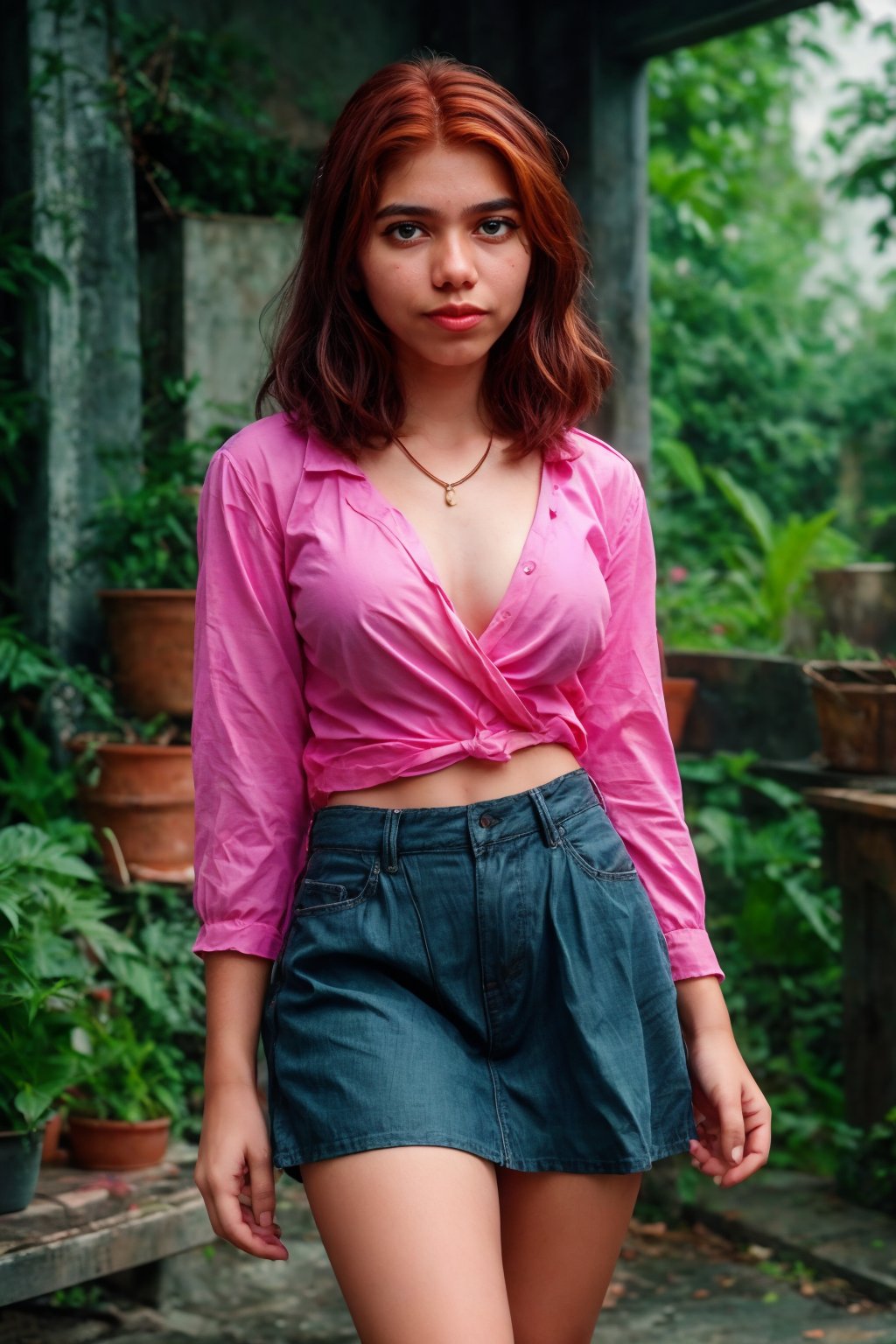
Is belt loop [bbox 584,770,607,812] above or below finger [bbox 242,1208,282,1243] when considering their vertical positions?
above

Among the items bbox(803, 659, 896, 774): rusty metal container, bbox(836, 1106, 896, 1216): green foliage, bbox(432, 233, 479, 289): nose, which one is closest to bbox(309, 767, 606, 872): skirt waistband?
bbox(432, 233, 479, 289): nose

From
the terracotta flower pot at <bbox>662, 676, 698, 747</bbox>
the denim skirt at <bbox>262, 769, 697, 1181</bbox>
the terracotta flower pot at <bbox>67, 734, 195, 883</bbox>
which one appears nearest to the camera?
the denim skirt at <bbox>262, 769, 697, 1181</bbox>

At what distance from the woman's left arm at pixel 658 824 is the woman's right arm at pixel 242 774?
44 cm

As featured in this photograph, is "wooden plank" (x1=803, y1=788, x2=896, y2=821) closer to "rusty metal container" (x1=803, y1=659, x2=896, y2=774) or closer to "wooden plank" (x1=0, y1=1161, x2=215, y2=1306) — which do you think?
"rusty metal container" (x1=803, y1=659, x2=896, y2=774)

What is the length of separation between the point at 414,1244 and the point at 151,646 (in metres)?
2.60

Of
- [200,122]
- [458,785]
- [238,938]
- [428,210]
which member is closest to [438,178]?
[428,210]

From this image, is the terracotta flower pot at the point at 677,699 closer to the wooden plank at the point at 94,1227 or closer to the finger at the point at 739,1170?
the wooden plank at the point at 94,1227

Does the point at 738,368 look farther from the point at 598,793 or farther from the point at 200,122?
the point at 598,793

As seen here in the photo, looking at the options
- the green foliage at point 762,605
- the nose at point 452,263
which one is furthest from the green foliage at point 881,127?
the nose at point 452,263

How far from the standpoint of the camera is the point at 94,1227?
Result: 128 inches

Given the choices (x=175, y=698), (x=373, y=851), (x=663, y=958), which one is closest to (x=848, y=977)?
(x=175, y=698)

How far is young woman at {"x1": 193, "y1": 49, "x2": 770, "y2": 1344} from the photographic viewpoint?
1734mm

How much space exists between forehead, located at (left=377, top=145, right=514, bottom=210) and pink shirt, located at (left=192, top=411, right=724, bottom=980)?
32cm

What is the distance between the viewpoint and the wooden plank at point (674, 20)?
12.8ft
